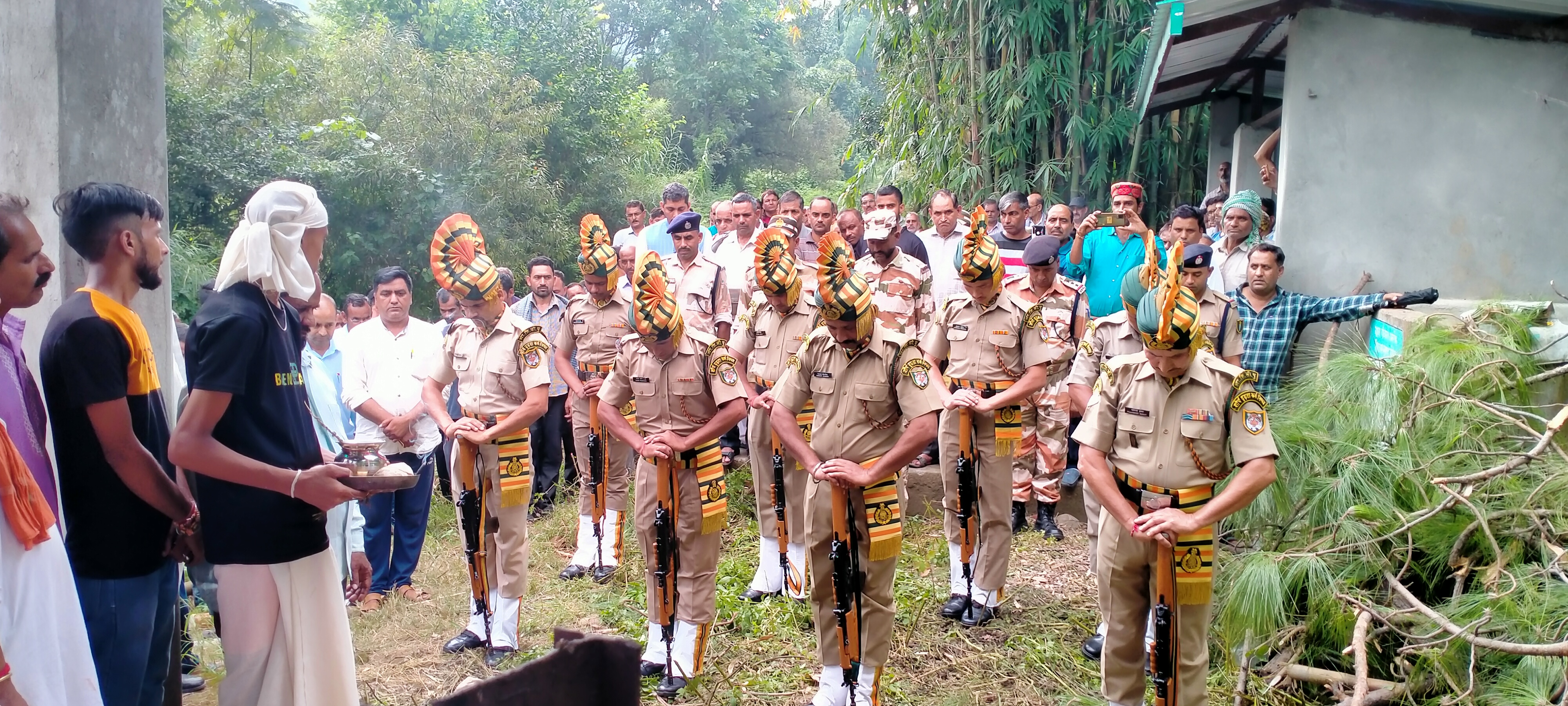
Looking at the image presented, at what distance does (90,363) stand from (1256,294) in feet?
18.7

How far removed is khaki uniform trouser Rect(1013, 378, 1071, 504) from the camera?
7250 millimetres

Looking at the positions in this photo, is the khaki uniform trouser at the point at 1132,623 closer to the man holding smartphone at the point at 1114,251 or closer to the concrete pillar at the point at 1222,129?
the man holding smartphone at the point at 1114,251

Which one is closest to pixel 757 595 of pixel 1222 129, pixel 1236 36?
pixel 1236 36

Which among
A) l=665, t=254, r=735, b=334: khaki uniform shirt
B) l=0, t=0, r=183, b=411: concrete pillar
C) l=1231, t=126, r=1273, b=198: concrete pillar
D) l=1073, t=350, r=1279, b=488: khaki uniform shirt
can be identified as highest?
l=1231, t=126, r=1273, b=198: concrete pillar

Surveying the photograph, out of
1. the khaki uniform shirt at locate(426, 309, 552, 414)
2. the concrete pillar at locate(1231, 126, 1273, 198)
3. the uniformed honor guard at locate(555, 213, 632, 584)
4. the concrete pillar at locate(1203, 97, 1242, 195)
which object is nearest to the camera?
the khaki uniform shirt at locate(426, 309, 552, 414)

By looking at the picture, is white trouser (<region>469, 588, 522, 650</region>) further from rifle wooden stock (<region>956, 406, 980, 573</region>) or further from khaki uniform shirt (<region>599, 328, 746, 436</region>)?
rifle wooden stock (<region>956, 406, 980, 573</region>)

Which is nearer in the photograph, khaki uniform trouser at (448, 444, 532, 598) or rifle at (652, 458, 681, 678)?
rifle at (652, 458, 681, 678)

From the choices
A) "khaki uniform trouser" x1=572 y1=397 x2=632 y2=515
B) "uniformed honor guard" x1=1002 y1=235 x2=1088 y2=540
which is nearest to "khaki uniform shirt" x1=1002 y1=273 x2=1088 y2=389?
"uniformed honor guard" x1=1002 y1=235 x2=1088 y2=540

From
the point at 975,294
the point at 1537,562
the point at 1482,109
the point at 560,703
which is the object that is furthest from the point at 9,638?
the point at 1482,109

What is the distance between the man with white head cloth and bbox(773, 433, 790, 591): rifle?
126 inches

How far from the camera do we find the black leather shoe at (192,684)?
5.11 metres

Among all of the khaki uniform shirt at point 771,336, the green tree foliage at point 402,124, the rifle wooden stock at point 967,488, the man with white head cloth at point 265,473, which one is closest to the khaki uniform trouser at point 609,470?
the khaki uniform shirt at point 771,336

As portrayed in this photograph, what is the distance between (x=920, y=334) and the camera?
6.80 m

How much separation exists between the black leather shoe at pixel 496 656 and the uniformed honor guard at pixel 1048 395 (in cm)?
311
